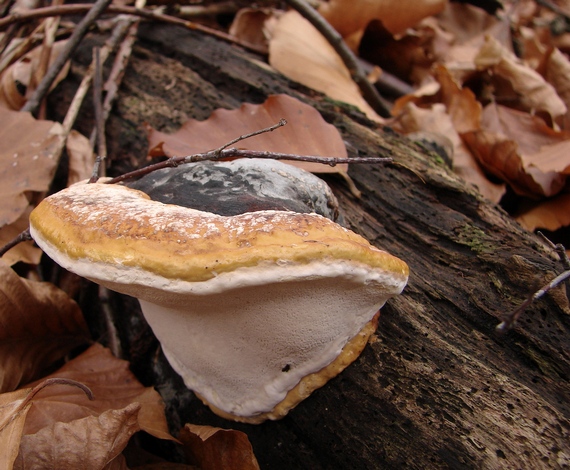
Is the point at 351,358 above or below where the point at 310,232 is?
below

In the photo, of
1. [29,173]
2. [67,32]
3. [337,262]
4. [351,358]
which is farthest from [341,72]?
[337,262]

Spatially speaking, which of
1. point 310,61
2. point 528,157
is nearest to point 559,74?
point 528,157

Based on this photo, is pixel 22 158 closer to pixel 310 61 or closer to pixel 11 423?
pixel 11 423

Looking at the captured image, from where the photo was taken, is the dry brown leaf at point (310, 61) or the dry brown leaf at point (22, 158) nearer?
the dry brown leaf at point (22, 158)

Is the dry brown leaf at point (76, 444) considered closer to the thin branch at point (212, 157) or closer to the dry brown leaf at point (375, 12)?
the thin branch at point (212, 157)

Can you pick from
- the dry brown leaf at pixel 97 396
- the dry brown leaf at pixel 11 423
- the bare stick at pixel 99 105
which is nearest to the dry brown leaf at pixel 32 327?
the dry brown leaf at pixel 97 396

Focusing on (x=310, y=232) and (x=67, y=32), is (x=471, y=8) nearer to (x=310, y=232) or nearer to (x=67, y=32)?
(x=67, y=32)
